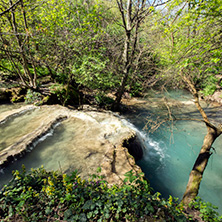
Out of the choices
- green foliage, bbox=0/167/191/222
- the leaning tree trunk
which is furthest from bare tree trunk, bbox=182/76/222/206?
green foliage, bbox=0/167/191/222

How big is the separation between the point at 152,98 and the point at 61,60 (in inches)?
371

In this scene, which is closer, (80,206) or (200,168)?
(80,206)

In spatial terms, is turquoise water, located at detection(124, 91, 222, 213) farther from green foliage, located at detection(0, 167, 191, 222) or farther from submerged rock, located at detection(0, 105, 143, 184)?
green foliage, located at detection(0, 167, 191, 222)

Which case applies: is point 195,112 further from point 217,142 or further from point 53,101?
point 53,101

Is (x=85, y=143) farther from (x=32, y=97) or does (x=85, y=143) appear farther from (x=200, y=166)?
(x=32, y=97)

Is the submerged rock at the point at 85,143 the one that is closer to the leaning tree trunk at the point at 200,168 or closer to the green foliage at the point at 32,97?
the green foliage at the point at 32,97

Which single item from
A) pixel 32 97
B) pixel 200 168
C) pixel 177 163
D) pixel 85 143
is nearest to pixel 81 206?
pixel 85 143

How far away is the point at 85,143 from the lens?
5133 mm

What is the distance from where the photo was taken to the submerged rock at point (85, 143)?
13.2 feet

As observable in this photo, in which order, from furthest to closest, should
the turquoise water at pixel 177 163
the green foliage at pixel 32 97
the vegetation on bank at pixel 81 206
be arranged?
the green foliage at pixel 32 97
the turquoise water at pixel 177 163
the vegetation on bank at pixel 81 206

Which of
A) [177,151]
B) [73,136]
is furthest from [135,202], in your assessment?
[177,151]

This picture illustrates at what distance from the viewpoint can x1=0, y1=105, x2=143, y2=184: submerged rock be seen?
4.02m

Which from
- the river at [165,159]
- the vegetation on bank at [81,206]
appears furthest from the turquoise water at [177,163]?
the vegetation on bank at [81,206]

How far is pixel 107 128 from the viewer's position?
6.23m
